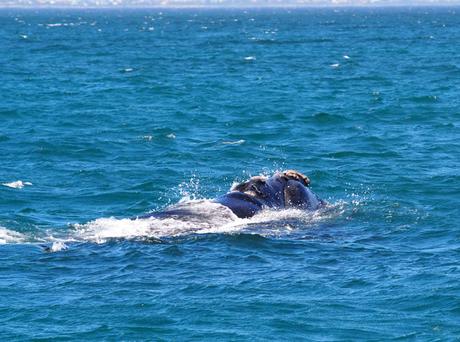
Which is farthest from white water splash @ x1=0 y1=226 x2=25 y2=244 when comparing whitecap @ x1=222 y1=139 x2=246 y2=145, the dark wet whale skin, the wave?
whitecap @ x1=222 y1=139 x2=246 y2=145

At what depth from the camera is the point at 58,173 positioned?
30.6 m

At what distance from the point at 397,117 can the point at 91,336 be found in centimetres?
2792

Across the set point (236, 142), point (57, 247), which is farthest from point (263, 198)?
point (236, 142)

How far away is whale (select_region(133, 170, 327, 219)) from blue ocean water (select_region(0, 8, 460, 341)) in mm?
381

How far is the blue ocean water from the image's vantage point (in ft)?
55.5

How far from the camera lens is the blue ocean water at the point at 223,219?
55.5 ft

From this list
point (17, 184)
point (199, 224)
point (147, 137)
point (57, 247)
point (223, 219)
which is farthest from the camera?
point (147, 137)

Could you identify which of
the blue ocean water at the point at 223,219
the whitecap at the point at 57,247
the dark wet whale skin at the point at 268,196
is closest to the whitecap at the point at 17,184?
the blue ocean water at the point at 223,219

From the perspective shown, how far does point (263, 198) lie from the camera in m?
23.3

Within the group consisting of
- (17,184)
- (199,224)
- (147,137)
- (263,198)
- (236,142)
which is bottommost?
(147,137)

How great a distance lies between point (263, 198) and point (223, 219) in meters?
1.41

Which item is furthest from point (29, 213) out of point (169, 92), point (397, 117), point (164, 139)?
point (169, 92)

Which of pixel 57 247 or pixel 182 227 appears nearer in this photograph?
pixel 57 247

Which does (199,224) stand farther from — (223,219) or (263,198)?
(263,198)
